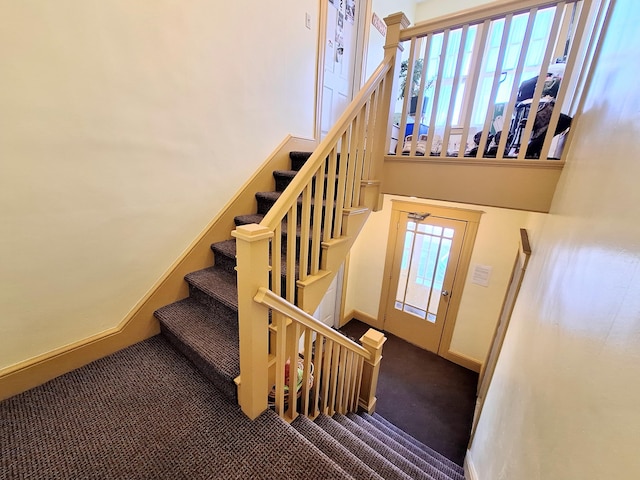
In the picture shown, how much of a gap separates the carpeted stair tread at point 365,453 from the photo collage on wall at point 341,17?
3416 mm

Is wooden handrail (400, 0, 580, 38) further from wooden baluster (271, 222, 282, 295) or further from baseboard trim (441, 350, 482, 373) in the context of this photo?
baseboard trim (441, 350, 482, 373)

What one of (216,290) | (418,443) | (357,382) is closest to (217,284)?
(216,290)

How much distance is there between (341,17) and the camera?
9.29 feet

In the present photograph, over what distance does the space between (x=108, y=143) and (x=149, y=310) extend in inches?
40.5

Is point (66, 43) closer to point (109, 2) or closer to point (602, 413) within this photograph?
point (109, 2)

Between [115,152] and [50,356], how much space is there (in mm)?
1135

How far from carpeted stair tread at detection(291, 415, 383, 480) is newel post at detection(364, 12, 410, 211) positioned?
4.55 feet

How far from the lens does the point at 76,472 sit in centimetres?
102

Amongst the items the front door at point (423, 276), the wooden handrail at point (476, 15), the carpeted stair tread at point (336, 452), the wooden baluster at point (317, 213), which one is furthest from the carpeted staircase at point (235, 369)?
the front door at point (423, 276)

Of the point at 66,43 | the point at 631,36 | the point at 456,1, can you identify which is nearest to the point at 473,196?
the point at 631,36

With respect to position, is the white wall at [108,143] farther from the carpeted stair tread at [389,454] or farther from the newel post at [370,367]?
the carpeted stair tread at [389,454]

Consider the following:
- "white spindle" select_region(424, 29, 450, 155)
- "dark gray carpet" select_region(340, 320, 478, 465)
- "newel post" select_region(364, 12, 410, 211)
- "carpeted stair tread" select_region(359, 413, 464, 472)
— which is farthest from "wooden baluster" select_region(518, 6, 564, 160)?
"dark gray carpet" select_region(340, 320, 478, 465)

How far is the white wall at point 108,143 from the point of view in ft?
3.82

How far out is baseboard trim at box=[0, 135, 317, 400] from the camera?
4.36 ft
